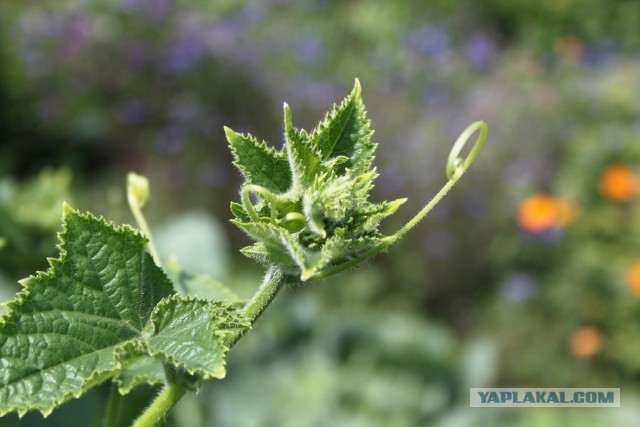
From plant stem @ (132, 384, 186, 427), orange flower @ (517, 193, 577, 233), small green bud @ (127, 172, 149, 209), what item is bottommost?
orange flower @ (517, 193, 577, 233)

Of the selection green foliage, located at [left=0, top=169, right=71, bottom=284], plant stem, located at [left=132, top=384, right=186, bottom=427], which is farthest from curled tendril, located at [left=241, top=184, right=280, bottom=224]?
green foliage, located at [left=0, top=169, right=71, bottom=284]

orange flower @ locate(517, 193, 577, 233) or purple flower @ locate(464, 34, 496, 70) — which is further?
purple flower @ locate(464, 34, 496, 70)

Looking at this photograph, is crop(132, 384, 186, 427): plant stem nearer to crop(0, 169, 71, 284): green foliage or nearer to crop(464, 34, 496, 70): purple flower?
crop(0, 169, 71, 284): green foliage

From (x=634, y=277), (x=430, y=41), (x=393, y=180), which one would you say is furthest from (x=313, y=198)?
(x=430, y=41)

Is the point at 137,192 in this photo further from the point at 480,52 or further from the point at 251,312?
the point at 480,52

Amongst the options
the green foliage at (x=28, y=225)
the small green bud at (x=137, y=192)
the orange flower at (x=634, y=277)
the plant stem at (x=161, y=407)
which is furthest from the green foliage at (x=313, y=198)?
the orange flower at (x=634, y=277)

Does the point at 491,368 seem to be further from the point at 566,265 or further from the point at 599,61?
the point at 599,61

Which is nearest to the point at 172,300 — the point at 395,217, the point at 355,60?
the point at 395,217
